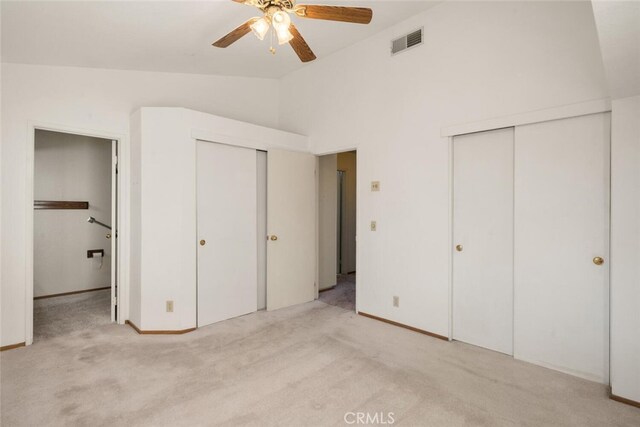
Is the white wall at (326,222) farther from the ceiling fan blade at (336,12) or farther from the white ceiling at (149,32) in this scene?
the ceiling fan blade at (336,12)

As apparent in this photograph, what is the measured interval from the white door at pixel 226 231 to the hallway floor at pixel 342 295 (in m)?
1.10

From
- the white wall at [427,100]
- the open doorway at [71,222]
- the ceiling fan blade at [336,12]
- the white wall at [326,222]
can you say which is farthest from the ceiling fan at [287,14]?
the open doorway at [71,222]

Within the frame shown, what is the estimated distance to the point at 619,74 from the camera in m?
1.88

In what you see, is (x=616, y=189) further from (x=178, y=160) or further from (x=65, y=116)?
(x=65, y=116)

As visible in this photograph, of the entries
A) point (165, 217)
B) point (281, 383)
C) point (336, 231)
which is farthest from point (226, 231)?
point (336, 231)

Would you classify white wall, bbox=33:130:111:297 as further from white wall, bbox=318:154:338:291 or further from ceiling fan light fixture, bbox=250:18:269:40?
ceiling fan light fixture, bbox=250:18:269:40

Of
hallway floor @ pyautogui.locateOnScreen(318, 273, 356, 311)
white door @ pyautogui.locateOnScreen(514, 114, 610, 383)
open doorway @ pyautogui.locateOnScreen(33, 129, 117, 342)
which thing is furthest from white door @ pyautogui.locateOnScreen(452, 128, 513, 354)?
open doorway @ pyautogui.locateOnScreen(33, 129, 117, 342)

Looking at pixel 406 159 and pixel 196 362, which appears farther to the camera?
pixel 406 159

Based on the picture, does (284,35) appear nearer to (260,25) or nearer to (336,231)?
(260,25)

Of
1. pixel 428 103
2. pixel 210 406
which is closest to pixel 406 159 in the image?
pixel 428 103

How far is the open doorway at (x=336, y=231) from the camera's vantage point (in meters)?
4.93

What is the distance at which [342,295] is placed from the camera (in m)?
4.69

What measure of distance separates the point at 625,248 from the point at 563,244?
1.23 ft

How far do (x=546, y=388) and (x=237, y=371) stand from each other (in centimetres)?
224
